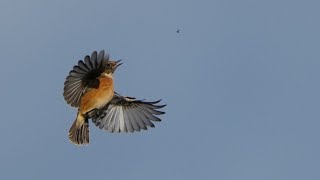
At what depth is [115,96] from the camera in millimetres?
30141

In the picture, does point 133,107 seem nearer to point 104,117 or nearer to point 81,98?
point 104,117

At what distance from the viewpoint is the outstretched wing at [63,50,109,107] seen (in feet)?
88.5

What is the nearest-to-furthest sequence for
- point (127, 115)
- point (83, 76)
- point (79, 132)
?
point (83, 76)
point (79, 132)
point (127, 115)

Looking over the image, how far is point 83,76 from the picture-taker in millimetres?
27547

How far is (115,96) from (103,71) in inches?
91.8

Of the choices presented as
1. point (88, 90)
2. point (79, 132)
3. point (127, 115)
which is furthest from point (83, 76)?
point (127, 115)

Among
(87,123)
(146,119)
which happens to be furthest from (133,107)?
(87,123)

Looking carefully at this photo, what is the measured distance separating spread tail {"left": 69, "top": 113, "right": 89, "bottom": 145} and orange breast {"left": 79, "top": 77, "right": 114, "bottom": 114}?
0.35 meters

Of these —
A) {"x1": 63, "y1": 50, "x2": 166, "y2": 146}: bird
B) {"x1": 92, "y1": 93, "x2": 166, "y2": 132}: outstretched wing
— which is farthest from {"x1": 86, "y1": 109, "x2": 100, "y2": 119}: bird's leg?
{"x1": 92, "y1": 93, "x2": 166, "y2": 132}: outstretched wing

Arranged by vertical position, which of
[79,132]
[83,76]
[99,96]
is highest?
[83,76]

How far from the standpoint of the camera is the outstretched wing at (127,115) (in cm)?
3006

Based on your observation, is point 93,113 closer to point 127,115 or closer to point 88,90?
point 88,90

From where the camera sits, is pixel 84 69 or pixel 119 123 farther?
pixel 119 123

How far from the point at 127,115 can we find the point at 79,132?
9.15 ft
